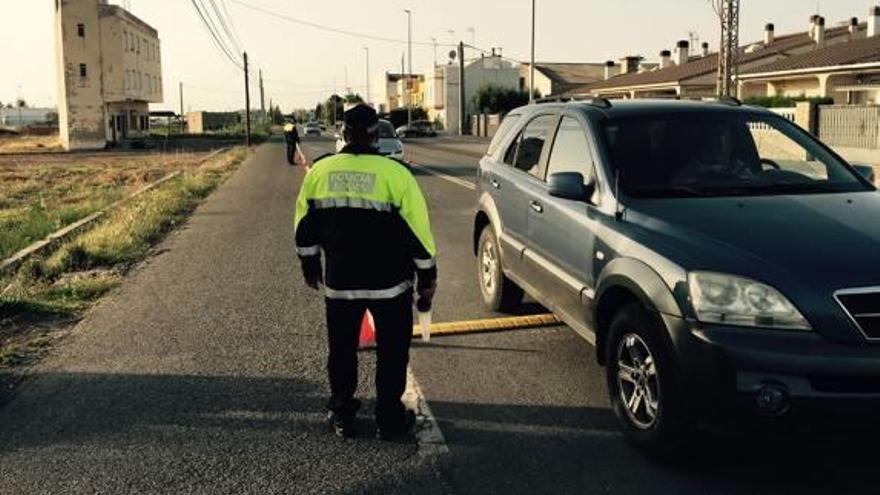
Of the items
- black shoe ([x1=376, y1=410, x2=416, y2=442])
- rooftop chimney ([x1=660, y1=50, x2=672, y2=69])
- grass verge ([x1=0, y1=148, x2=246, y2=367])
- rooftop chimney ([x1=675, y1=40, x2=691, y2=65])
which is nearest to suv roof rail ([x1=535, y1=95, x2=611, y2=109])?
black shoe ([x1=376, y1=410, x2=416, y2=442])

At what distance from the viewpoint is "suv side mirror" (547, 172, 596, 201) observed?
16.4 ft

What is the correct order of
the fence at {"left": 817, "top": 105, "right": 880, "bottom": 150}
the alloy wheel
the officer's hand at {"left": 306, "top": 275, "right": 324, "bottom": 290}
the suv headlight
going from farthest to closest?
the fence at {"left": 817, "top": 105, "right": 880, "bottom": 150}, the officer's hand at {"left": 306, "top": 275, "right": 324, "bottom": 290}, the alloy wheel, the suv headlight

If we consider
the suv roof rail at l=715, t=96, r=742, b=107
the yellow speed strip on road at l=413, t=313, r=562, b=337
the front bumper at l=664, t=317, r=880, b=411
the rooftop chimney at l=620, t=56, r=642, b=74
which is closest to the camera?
the front bumper at l=664, t=317, r=880, b=411

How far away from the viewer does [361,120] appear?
442 cm

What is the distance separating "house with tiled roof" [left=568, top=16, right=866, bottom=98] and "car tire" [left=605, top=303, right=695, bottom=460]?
38897 mm

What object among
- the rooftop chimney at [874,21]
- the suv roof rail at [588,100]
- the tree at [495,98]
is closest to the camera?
the suv roof rail at [588,100]

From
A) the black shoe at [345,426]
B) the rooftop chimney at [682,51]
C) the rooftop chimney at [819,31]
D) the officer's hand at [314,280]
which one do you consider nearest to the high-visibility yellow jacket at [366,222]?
the officer's hand at [314,280]

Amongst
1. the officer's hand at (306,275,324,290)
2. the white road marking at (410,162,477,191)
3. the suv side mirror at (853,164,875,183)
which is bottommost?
the white road marking at (410,162,477,191)

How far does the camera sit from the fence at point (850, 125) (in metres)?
26.1

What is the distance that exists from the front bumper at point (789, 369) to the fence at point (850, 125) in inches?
993

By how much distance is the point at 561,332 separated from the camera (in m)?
6.68

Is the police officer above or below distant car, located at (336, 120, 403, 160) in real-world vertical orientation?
below

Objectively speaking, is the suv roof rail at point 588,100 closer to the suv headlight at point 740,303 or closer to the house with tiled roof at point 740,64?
the suv headlight at point 740,303

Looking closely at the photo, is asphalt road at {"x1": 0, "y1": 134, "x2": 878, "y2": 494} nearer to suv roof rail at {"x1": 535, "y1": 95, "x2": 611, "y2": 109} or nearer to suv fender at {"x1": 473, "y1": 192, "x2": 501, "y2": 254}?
suv fender at {"x1": 473, "y1": 192, "x2": 501, "y2": 254}
